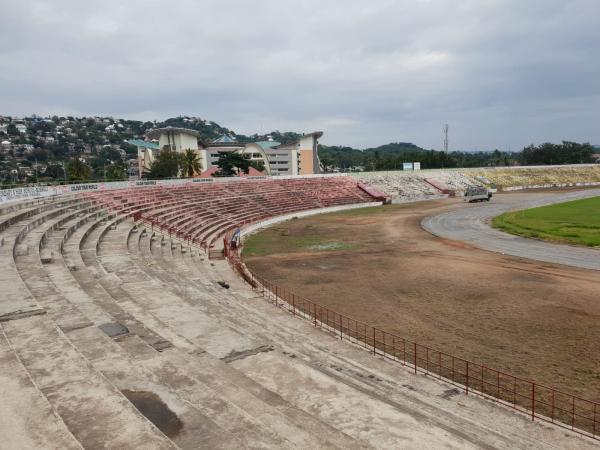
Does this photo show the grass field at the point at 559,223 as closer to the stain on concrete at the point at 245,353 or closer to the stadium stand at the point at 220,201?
the stadium stand at the point at 220,201

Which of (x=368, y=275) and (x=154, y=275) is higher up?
(x=154, y=275)

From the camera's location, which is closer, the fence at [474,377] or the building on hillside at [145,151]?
the fence at [474,377]

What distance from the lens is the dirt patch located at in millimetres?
7371

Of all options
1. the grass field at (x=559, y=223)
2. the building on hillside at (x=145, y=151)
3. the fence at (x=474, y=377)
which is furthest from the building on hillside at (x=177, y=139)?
the fence at (x=474, y=377)

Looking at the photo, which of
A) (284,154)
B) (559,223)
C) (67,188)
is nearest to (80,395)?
(67,188)

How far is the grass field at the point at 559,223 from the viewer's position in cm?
4012

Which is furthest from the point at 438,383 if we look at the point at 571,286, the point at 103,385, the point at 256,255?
the point at 256,255

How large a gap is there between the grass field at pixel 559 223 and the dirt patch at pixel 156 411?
3905 cm

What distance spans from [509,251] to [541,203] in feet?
152

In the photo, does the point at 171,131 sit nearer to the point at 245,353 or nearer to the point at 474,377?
the point at 245,353

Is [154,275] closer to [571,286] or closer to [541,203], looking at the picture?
[571,286]

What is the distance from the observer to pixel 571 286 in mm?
24500

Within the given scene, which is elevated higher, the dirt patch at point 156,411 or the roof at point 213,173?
the roof at point 213,173

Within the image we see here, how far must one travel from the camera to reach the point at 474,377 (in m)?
14.1
